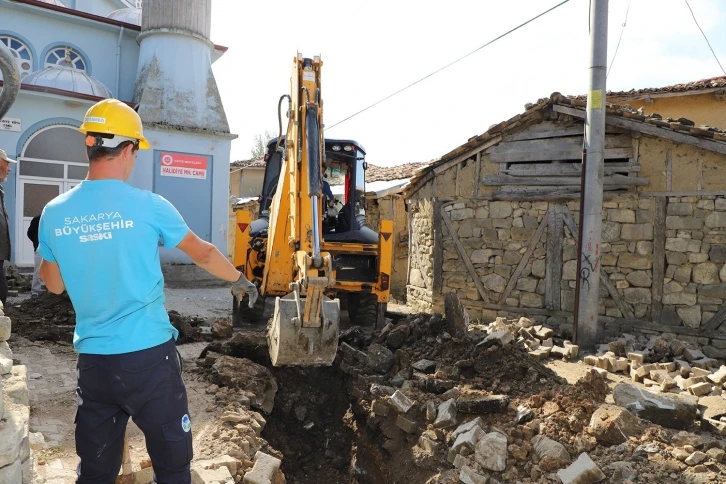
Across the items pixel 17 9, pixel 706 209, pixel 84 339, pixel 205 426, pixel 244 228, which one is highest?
pixel 17 9

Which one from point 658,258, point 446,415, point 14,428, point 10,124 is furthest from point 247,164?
point 14,428

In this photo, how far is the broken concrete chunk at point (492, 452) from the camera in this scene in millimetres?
4355

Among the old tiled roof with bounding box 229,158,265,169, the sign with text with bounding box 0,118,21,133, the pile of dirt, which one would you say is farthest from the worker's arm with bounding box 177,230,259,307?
the old tiled roof with bounding box 229,158,265,169

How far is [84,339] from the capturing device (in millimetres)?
2461

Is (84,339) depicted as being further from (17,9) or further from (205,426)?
(17,9)

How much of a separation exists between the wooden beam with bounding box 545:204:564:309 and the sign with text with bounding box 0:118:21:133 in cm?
1173

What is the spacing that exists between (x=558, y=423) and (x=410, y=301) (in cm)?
778

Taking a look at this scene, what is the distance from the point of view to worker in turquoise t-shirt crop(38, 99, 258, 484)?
7.80 feet

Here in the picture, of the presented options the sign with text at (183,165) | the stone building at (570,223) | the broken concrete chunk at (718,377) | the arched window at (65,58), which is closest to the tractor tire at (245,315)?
the stone building at (570,223)

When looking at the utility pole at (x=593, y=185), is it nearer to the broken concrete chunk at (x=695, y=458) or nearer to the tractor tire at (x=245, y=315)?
the broken concrete chunk at (x=695, y=458)

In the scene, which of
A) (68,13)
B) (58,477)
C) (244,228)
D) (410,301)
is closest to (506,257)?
(410,301)

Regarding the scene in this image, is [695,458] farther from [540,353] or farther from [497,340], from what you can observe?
[540,353]

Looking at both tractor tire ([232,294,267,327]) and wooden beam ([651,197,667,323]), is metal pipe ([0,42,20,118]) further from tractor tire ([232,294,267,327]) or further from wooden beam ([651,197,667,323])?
wooden beam ([651,197,667,323])

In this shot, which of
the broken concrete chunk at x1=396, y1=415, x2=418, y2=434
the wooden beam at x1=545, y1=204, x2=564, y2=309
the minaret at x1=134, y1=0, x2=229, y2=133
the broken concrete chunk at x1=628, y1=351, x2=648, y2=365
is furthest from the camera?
the minaret at x1=134, y1=0, x2=229, y2=133
